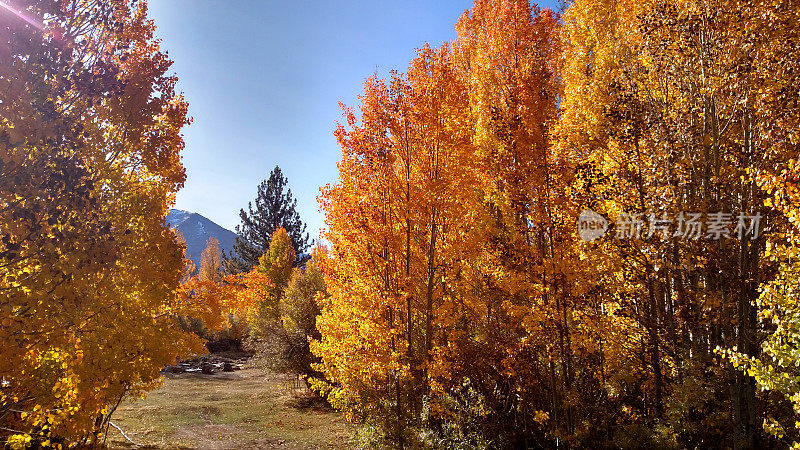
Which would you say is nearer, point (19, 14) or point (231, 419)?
point (19, 14)

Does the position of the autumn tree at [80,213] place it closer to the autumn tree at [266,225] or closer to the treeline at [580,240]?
the treeline at [580,240]

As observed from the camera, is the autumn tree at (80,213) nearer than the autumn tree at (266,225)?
Yes

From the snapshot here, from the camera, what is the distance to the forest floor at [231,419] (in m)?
12.4

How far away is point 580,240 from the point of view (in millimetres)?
8211

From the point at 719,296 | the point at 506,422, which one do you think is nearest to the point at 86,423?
the point at 506,422

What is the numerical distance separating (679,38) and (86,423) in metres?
11.7

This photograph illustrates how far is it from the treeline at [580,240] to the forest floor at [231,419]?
5065 millimetres

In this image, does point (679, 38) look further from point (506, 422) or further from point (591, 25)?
point (506, 422)

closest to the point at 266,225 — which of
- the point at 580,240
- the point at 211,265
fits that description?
the point at 211,265

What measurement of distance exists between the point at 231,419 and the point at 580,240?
14.7 m

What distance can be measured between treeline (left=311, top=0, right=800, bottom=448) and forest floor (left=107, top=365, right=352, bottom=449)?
506cm

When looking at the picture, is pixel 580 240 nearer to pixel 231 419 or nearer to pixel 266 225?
pixel 231 419

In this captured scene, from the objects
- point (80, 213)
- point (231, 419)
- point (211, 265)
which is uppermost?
point (211, 265)

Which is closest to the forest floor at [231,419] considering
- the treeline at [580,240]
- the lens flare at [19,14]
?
the treeline at [580,240]
